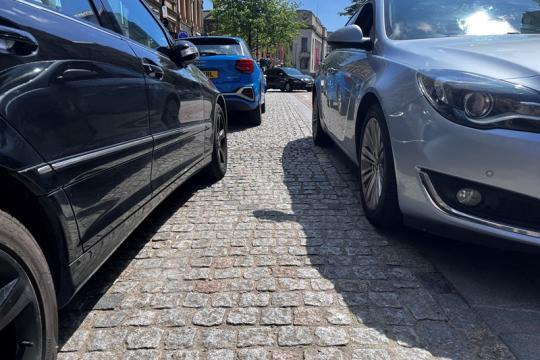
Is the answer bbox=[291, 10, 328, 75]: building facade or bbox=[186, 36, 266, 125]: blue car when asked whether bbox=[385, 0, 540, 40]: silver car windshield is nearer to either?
bbox=[186, 36, 266, 125]: blue car

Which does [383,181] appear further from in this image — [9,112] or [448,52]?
[9,112]

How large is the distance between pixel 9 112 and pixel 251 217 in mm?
2259

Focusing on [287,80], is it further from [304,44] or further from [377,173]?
[304,44]

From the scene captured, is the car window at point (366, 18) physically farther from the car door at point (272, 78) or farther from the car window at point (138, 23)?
the car door at point (272, 78)

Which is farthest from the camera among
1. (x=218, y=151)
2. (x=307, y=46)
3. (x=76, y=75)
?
(x=307, y=46)

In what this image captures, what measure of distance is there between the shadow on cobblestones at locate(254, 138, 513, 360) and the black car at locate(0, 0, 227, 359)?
1030 millimetres

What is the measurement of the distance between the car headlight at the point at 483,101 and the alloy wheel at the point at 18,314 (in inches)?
76.0

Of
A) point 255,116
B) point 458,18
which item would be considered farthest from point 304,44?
point 458,18

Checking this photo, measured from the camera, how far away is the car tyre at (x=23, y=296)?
4.28 feet

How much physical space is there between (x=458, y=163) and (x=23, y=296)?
1904 millimetres

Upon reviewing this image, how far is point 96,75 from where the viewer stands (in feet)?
6.32

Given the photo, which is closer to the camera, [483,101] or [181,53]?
[483,101]

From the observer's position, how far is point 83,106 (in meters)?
1.79

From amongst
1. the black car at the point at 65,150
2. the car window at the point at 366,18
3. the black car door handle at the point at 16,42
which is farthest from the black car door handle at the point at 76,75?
the car window at the point at 366,18
